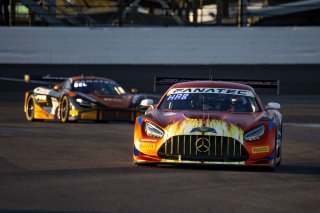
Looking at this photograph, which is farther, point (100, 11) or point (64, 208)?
point (100, 11)

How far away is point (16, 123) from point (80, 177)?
9.83 metres

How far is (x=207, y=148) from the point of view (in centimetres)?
1094

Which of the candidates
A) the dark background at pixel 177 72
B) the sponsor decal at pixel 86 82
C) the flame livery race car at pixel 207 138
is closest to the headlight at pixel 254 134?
the flame livery race car at pixel 207 138

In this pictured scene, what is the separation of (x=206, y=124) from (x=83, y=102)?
30.3 ft

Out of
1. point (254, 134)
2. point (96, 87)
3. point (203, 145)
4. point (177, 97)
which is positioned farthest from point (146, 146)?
point (96, 87)

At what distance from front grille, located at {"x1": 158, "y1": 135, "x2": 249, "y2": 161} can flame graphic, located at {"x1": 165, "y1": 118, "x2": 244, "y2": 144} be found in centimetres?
5

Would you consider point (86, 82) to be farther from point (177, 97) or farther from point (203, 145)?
point (203, 145)

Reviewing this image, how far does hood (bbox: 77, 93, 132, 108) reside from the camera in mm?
20016

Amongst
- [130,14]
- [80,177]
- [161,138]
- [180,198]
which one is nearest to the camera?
[180,198]

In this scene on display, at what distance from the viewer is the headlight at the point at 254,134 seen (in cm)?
1099

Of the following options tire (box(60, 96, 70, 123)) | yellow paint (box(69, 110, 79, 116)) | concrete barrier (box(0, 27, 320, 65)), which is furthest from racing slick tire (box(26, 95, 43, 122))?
concrete barrier (box(0, 27, 320, 65))

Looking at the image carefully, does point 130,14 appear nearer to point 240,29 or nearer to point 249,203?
point 240,29

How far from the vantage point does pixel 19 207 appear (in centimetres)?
800

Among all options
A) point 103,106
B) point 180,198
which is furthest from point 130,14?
point 180,198
